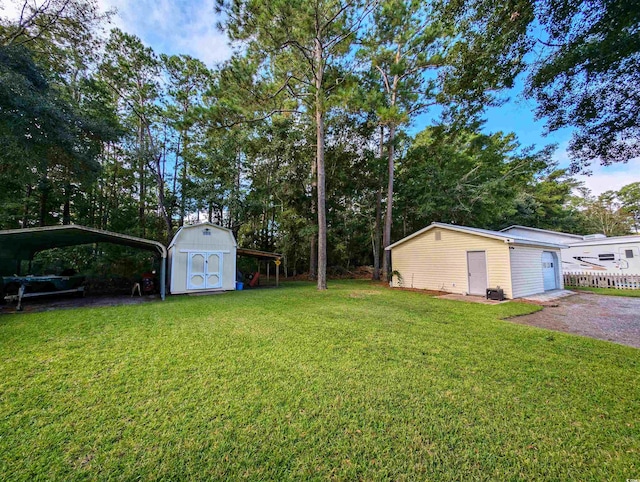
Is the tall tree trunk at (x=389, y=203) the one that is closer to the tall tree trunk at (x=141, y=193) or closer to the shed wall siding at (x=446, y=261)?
the shed wall siding at (x=446, y=261)

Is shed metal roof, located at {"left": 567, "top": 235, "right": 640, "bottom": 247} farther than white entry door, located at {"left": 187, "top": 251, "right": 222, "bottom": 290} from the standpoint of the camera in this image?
Yes

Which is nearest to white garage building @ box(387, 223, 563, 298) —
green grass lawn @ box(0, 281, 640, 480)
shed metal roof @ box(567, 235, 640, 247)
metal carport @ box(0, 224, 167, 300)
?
shed metal roof @ box(567, 235, 640, 247)

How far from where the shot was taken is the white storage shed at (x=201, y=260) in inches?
358

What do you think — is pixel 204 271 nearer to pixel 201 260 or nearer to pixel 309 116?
pixel 201 260

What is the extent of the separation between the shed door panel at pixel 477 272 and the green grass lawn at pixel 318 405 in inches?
189

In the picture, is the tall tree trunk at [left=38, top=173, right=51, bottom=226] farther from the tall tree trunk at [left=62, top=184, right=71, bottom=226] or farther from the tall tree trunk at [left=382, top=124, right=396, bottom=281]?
the tall tree trunk at [left=382, top=124, right=396, bottom=281]

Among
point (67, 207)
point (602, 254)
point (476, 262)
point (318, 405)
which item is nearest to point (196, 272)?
point (318, 405)

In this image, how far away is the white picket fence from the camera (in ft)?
32.9

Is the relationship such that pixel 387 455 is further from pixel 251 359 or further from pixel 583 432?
pixel 251 359

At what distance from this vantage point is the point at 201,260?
9.61 meters

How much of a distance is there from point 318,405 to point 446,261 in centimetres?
919

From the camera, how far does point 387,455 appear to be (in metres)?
1.67

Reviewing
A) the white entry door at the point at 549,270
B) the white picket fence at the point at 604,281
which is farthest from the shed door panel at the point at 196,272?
the white picket fence at the point at 604,281

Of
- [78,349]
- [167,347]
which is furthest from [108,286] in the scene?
[167,347]
